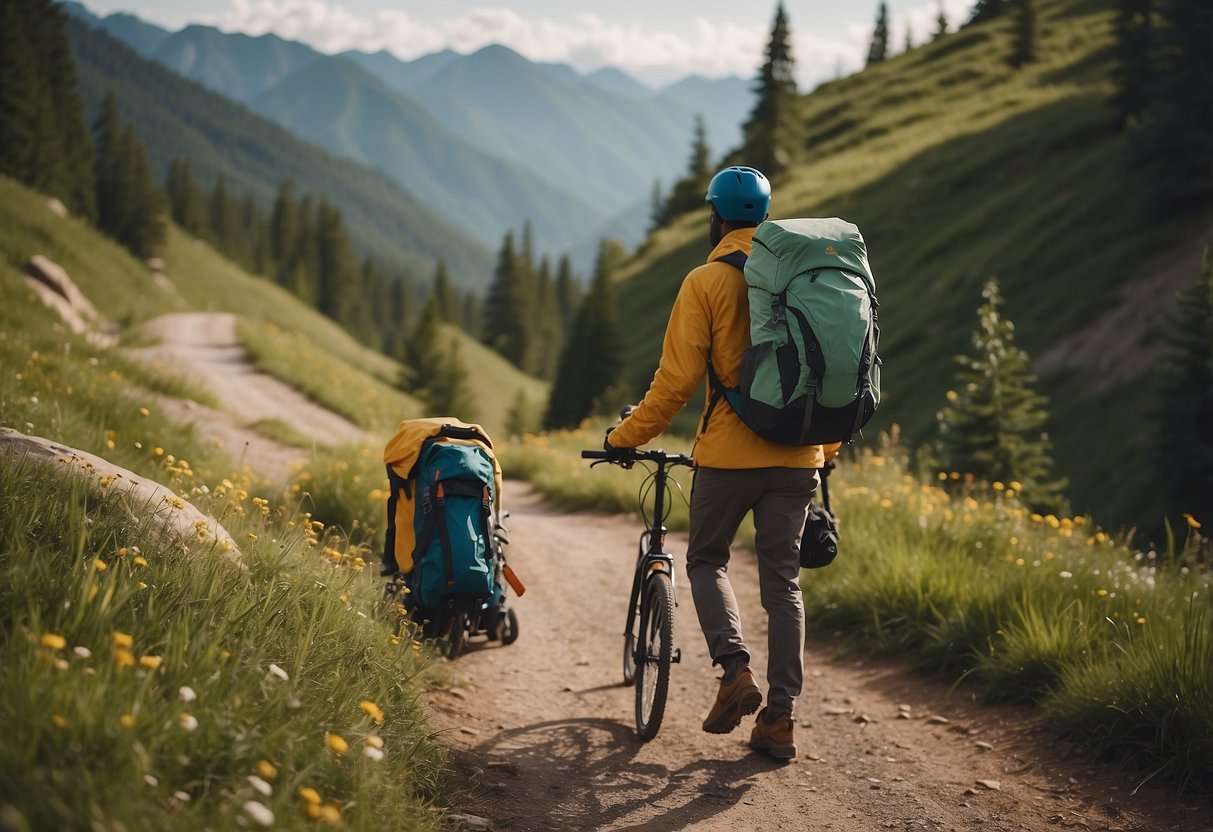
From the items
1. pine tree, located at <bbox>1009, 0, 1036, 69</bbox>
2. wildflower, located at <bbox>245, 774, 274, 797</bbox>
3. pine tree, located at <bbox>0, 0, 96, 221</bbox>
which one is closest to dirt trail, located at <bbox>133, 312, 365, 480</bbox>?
wildflower, located at <bbox>245, 774, 274, 797</bbox>

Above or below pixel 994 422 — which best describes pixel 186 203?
above

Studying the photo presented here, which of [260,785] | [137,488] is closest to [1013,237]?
[137,488]

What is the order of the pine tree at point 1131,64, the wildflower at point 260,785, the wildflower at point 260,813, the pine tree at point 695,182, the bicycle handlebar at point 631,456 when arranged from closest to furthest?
the wildflower at point 260,813
the wildflower at point 260,785
the bicycle handlebar at point 631,456
the pine tree at point 1131,64
the pine tree at point 695,182

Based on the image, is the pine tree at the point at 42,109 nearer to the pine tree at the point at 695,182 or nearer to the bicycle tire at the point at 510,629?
the pine tree at the point at 695,182

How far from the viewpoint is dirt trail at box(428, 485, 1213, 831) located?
4191 millimetres

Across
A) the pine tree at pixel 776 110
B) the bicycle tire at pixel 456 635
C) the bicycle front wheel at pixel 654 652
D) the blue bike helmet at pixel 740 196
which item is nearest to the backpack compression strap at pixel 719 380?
the blue bike helmet at pixel 740 196

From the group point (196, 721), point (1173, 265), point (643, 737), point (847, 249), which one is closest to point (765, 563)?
point (643, 737)

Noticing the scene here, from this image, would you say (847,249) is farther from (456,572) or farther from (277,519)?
(277,519)

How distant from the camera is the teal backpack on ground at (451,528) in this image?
5.37m

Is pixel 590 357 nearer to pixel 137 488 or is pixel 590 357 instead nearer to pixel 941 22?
pixel 137 488

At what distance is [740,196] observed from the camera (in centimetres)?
479

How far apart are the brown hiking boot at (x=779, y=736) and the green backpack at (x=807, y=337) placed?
150 cm

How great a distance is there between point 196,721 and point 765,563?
2799 mm

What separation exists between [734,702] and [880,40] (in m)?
115
